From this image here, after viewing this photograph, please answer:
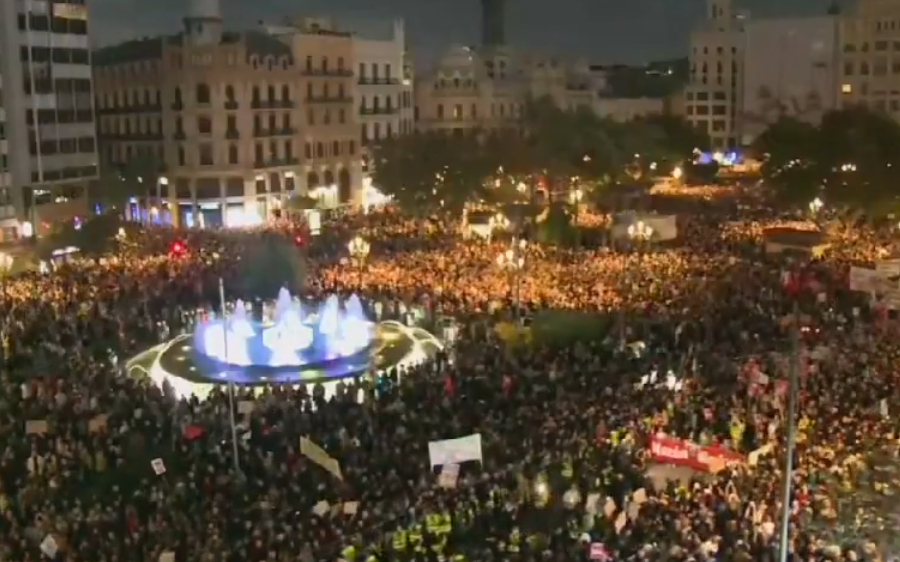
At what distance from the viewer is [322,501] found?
16750mm

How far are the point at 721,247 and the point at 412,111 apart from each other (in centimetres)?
4325

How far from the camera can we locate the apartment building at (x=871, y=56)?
100688 mm

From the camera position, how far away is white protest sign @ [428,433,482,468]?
17438mm

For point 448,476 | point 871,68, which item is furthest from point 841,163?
point 871,68

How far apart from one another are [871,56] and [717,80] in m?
26.5

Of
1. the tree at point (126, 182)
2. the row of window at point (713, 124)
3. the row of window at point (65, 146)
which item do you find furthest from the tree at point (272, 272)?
the row of window at point (713, 124)

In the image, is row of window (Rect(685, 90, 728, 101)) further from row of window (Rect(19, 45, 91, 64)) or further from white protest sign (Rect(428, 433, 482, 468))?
white protest sign (Rect(428, 433, 482, 468))

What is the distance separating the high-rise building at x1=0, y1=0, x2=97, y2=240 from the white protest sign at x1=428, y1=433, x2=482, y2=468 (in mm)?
39733

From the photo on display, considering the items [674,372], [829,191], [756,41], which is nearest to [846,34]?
[756,41]

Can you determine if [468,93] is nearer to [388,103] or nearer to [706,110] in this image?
[388,103]

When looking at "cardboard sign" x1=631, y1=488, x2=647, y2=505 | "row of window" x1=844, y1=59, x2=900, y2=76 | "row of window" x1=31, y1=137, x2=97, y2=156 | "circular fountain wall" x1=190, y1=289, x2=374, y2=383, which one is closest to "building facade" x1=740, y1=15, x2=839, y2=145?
"row of window" x1=844, y1=59, x2=900, y2=76

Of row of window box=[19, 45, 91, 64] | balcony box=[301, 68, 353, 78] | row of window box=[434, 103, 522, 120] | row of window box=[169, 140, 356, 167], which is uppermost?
row of window box=[19, 45, 91, 64]

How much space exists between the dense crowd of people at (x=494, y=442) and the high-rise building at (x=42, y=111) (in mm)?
23542

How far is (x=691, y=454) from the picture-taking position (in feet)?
60.0
